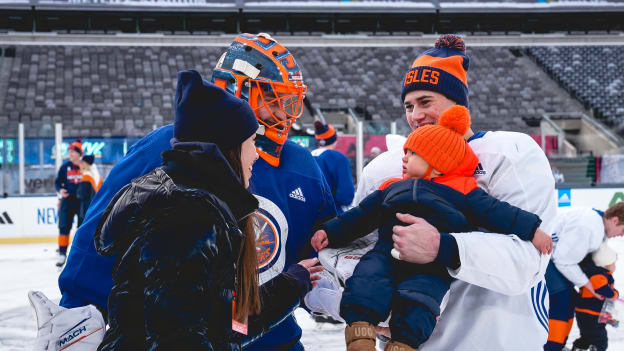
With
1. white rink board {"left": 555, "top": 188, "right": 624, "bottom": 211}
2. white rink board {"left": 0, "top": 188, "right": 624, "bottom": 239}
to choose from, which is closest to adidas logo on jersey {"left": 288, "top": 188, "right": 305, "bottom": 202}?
white rink board {"left": 0, "top": 188, "right": 624, "bottom": 239}

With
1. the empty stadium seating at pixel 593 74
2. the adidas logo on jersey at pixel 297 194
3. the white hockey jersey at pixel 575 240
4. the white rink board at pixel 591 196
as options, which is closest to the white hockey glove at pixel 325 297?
the adidas logo on jersey at pixel 297 194

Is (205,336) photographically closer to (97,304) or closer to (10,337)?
(97,304)

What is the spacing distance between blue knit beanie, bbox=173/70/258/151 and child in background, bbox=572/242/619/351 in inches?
120

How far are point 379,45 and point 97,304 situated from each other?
2185 cm

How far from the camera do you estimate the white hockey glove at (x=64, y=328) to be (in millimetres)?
1099

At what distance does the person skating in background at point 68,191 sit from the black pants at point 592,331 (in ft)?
19.9

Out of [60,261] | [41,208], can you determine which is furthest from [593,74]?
[60,261]

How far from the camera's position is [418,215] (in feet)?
4.94

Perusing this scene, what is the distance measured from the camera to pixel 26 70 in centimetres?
1855

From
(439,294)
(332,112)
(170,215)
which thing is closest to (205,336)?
(170,215)

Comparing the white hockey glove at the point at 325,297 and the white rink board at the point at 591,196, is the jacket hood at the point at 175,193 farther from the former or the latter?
the white rink board at the point at 591,196

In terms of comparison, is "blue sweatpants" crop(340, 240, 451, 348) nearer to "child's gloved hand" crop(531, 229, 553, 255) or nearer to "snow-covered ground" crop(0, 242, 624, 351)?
"child's gloved hand" crop(531, 229, 553, 255)

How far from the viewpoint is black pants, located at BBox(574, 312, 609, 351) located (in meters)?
3.55

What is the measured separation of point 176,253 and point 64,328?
1.19ft
